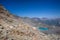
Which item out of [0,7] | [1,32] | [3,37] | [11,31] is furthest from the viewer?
[0,7]

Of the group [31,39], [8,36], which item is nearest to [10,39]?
[8,36]

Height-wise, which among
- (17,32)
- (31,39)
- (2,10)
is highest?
(2,10)

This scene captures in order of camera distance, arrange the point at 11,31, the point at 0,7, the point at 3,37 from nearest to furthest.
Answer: the point at 3,37 → the point at 11,31 → the point at 0,7

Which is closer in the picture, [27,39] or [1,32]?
[1,32]

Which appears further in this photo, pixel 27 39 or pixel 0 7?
pixel 0 7

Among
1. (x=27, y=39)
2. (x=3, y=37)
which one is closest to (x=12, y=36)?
(x=3, y=37)

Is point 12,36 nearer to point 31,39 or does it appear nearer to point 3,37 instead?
point 3,37

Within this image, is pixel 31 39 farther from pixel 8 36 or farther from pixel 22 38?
pixel 8 36

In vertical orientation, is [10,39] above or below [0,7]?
below

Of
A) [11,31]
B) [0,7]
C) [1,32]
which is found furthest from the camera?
[0,7]
